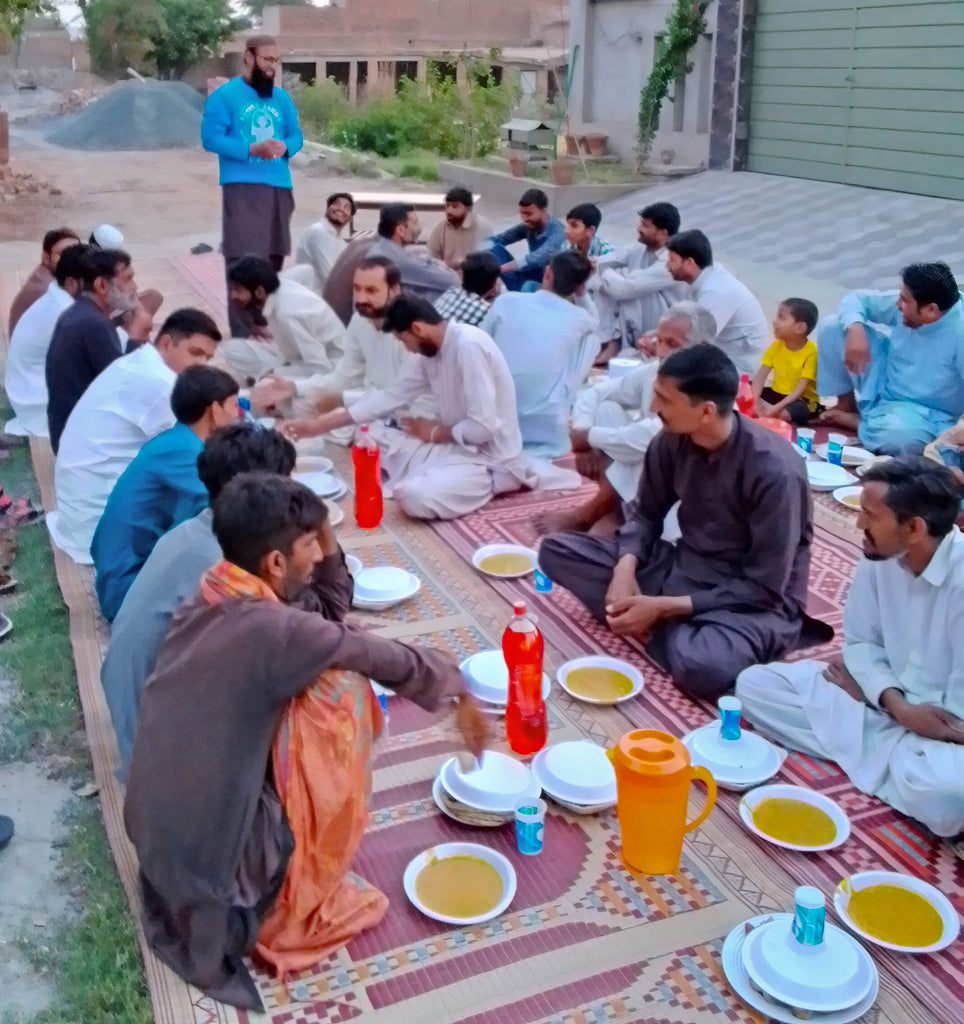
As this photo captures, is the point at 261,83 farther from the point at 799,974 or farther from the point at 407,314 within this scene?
the point at 799,974

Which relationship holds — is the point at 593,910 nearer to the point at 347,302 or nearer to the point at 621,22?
the point at 347,302

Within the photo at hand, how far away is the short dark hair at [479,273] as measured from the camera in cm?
596

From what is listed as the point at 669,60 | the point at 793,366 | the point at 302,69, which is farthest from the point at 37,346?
the point at 302,69

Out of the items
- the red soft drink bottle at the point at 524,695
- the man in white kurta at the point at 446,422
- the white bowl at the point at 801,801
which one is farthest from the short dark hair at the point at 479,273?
the white bowl at the point at 801,801

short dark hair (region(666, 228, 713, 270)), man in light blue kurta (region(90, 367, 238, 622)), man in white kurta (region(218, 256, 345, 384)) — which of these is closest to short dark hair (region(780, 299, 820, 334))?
short dark hair (region(666, 228, 713, 270))

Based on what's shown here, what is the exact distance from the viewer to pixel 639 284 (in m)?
6.53

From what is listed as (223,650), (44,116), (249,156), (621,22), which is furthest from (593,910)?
(44,116)

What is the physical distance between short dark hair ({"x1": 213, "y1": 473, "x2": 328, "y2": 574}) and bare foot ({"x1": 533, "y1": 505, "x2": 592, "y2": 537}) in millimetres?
2510

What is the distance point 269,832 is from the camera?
2.13 m

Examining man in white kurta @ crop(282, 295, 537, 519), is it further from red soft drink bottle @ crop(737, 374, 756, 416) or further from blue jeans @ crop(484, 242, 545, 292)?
blue jeans @ crop(484, 242, 545, 292)

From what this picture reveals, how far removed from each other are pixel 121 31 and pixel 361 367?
3354 cm

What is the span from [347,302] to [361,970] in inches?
210

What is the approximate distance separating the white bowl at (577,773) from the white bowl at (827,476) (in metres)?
2.46

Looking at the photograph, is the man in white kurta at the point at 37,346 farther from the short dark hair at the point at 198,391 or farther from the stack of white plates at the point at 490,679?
the stack of white plates at the point at 490,679
